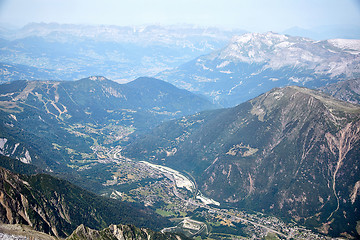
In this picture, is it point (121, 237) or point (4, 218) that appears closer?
point (4, 218)

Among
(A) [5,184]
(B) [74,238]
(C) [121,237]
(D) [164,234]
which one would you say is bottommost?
(D) [164,234]

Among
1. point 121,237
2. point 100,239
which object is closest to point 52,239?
point 100,239

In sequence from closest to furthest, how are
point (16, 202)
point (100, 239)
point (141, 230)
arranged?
point (100, 239)
point (16, 202)
point (141, 230)

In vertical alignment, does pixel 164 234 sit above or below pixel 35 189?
below

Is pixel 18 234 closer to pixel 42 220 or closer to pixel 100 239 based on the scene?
pixel 100 239

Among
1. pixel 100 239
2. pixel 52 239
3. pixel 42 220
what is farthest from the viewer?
pixel 42 220

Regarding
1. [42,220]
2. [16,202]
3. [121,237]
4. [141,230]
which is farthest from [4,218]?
Result: [141,230]
